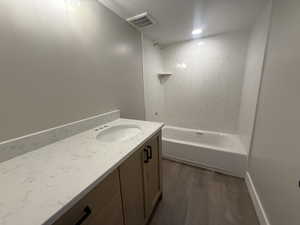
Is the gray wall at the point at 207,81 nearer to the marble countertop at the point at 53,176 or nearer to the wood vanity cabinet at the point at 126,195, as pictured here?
the wood vanity cabinet at the point at 126,195

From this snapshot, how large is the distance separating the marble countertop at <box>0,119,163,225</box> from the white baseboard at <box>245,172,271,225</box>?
52.8 inches

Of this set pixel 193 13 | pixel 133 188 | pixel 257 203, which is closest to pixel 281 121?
pixel 257 203

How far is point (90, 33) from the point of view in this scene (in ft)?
4.15

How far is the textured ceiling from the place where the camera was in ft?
4.51

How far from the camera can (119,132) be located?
4.50 feet

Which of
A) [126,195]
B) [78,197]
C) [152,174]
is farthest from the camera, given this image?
[152,174]

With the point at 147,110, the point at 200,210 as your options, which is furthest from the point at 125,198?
the point at 147,110

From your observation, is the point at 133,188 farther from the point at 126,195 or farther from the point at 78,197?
the point at 78,197

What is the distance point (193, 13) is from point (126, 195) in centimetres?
204

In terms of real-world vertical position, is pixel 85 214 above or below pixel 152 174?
above

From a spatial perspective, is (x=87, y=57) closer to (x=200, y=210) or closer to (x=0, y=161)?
(x=0, y=161)

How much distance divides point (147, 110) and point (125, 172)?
1.62 metres

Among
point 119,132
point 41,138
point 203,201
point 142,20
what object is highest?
point 142,20

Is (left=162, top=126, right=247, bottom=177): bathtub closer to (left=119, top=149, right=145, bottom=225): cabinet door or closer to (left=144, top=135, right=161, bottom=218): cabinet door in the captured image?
(left=144, top=135, right=161, bottom=218): cabinet door
